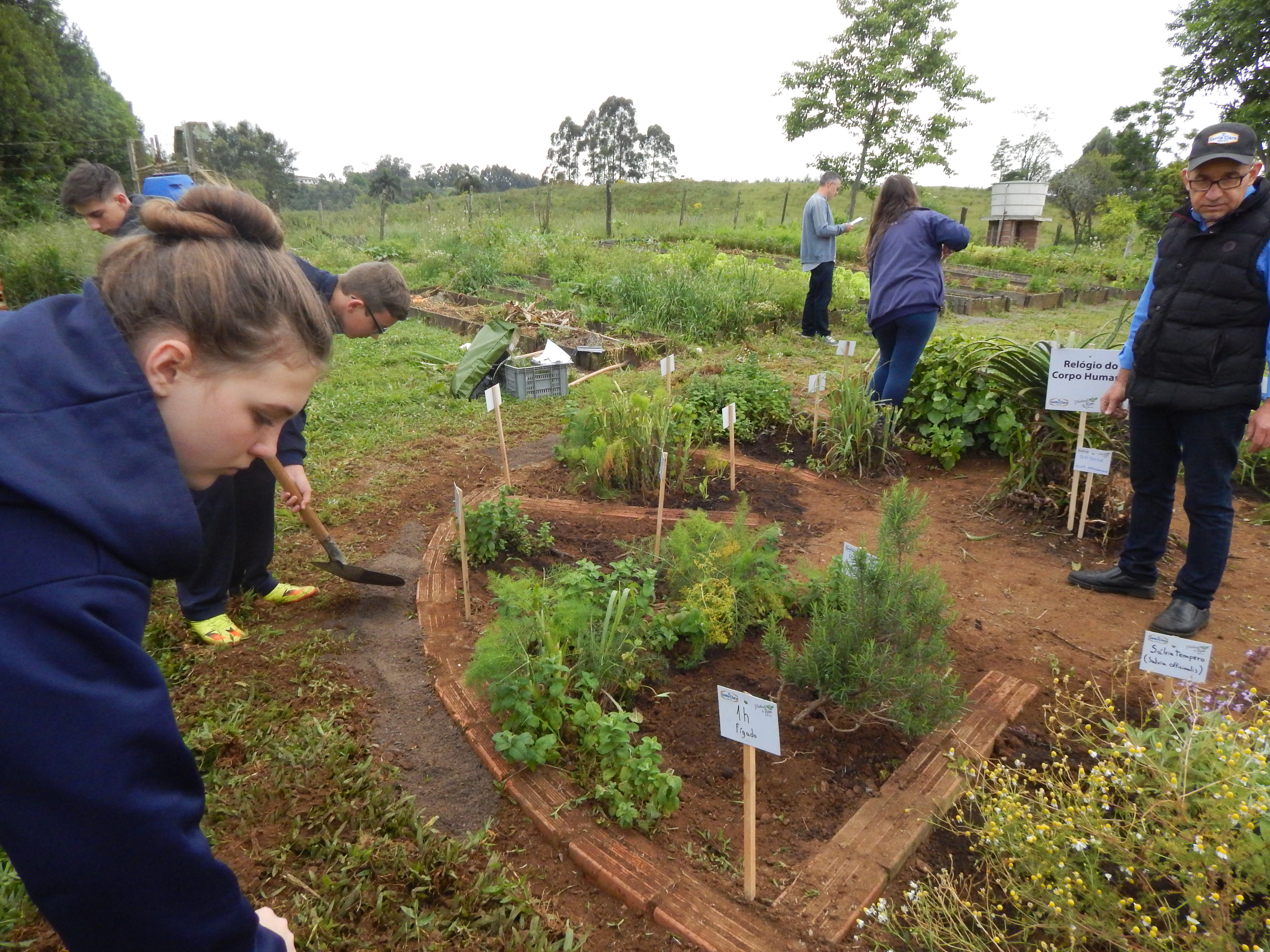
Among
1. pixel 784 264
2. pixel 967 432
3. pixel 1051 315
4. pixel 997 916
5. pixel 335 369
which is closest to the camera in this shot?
pixel 997 916

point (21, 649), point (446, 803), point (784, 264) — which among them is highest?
point (784, 264)

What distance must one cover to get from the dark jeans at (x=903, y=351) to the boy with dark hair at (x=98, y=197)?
456 cm

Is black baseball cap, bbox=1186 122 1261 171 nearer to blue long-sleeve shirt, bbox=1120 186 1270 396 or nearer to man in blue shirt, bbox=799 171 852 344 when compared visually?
blue long-sleeve shirt, bbox=1120 186 1270 396

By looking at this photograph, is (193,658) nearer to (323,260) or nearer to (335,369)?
(335,369)

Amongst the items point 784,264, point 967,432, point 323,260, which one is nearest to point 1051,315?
point 784,264

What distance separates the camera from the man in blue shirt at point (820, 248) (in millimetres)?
8258

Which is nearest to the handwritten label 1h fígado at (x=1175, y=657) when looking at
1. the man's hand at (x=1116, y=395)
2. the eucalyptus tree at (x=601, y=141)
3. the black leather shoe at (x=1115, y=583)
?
the black leather shoe at (x=1115, y=583)

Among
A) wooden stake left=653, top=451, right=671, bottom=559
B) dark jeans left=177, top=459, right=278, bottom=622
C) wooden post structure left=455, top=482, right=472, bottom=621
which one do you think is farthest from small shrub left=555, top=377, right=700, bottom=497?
dark jeans left=177, top=459, right=278, bottom=622

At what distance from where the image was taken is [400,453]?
520 cm

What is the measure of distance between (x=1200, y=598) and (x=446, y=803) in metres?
3.16

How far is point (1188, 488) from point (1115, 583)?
0.61 metres

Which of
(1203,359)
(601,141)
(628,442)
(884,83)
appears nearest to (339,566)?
(628,442)

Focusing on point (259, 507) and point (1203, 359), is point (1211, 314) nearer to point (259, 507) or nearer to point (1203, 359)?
point (1203, 359)

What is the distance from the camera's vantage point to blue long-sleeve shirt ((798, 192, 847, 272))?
8328mm
